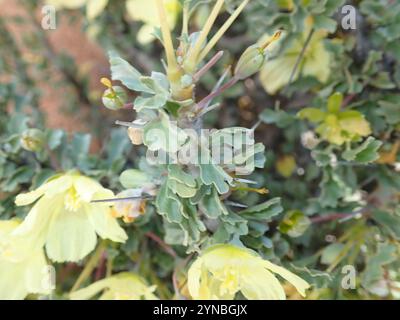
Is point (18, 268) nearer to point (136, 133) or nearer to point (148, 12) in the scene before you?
point (136, 133)

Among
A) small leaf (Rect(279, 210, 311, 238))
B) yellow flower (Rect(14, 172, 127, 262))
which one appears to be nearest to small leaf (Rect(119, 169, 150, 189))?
yellow flower (Rect(14, 172, 127, 262))

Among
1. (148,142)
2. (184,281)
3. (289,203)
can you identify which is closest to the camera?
(148,142)

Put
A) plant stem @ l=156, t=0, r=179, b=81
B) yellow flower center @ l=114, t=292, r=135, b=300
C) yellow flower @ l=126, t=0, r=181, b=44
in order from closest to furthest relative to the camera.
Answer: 1. plant stem @ l=156, t=0, r=179, b=81
2. yellow flower center @ l=114, t=292, r=135, b=300
3. yellow flower @ l=126, t=0, r=181, b=44

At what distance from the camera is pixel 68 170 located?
0.53 metres

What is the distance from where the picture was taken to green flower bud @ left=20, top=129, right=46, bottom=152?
20.1 inches

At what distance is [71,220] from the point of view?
1.55 feet

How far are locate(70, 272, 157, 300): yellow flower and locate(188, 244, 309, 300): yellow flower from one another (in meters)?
0.08

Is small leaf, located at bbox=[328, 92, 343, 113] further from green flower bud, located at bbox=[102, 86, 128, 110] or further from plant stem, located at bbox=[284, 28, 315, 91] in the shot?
green flower bud, located at bbox=[102, 86, 128, 110]

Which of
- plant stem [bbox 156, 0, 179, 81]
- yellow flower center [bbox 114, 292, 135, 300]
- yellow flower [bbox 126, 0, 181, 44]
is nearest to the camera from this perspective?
plant stem [bbox 156, 0, 179, 81]

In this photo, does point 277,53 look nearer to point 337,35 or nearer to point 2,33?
point 337,35

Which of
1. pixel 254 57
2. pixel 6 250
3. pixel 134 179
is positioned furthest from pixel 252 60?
pixel 6 250

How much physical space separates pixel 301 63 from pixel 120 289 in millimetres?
270

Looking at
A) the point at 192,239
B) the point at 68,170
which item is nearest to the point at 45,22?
the point at 68,170

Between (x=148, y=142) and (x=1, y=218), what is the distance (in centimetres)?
20
